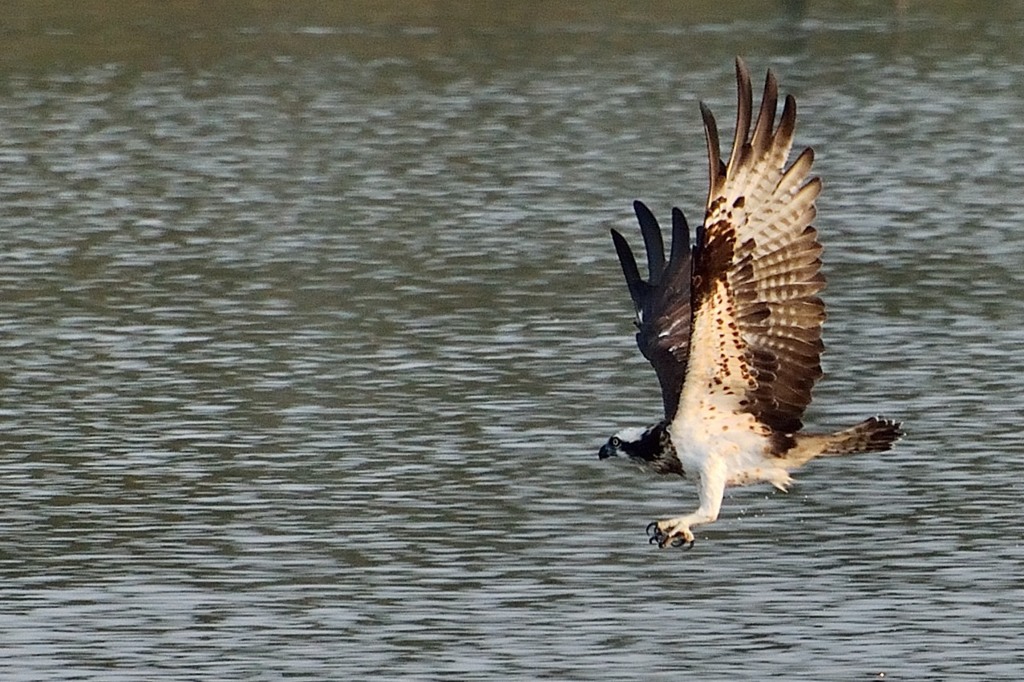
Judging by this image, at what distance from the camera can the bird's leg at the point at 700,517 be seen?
25.3 ft

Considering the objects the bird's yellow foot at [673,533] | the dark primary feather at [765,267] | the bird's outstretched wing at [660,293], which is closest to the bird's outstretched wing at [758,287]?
the dark primary feather at [765,267]

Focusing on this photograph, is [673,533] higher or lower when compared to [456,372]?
higher

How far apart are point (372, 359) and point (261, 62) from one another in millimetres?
12496

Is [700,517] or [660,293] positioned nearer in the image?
[700,517]

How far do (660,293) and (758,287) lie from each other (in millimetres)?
1144

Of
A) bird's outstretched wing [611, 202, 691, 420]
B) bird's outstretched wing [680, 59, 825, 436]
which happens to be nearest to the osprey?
bird's outstretched wing [680, 59, 825, 436]

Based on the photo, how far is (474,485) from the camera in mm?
11180

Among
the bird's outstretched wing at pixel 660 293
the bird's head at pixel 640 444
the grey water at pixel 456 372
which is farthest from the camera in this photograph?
the grey water at pixel 456 372

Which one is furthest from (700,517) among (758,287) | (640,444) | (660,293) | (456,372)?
(456,372)

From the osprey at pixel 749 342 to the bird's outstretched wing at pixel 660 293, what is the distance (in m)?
0.62

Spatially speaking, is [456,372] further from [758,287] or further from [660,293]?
[758,287]

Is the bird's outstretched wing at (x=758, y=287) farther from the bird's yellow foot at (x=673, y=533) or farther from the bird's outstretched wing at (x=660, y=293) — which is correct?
the bird's outstretched wing at (x=660, y=293)

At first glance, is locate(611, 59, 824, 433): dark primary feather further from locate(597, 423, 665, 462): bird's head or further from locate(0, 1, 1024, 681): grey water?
locate(0, 1, 1024, 681): grey water

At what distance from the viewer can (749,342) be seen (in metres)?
7.84
